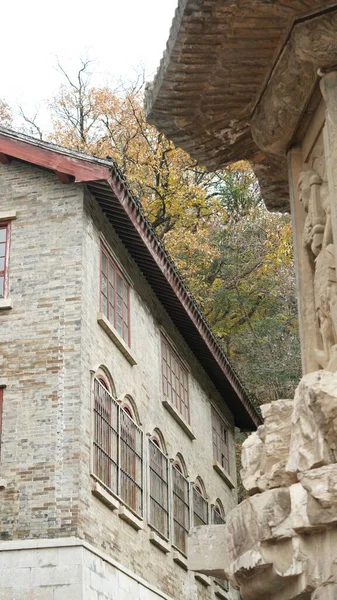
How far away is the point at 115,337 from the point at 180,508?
18.7ft

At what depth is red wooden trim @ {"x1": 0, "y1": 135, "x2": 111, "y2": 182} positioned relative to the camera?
18.1 m

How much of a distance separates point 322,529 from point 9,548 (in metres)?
11.0

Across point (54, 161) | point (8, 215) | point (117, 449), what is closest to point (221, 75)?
point (54, 161)

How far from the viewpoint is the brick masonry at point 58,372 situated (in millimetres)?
16266

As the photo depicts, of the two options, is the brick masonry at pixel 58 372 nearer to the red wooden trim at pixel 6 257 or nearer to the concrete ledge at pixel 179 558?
the red wooden trim at pixel 6 257

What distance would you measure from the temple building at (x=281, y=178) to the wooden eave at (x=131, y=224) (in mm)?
9771

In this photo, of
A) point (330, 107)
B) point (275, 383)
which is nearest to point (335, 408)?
point (330, 107)

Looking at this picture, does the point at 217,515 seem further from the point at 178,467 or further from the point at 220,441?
the point at 178,467

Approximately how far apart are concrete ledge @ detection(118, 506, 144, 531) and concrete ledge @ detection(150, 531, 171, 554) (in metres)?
0.73

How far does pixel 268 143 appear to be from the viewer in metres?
7.98

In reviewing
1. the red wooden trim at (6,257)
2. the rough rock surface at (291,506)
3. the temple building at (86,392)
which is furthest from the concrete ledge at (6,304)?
the rough rock surface at (291,506)

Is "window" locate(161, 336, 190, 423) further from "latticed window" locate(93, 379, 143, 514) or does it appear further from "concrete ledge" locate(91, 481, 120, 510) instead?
"concrete ledge" locate(91, 481, 120, 510)

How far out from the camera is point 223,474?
2744 cm

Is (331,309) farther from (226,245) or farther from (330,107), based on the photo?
(226,245)
